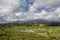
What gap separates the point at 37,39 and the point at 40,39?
2.33m

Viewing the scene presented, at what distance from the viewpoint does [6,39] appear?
324 ft

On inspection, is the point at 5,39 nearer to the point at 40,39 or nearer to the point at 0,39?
the point at 0,39

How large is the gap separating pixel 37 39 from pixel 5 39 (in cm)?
2467

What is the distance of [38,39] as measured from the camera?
10525 centimetres

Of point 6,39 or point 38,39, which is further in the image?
point 38,39

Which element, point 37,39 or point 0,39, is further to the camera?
point 37,39

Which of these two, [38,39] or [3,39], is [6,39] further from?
[38,39]

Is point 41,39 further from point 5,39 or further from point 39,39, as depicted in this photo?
point 5,39

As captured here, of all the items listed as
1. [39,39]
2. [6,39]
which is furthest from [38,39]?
[6,39]

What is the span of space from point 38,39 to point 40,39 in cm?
157

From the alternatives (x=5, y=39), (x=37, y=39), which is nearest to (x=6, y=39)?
(x=5, y=39)

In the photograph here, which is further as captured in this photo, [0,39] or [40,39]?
[40,39]

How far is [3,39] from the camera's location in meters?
99.2

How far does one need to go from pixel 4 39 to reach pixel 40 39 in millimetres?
27581
